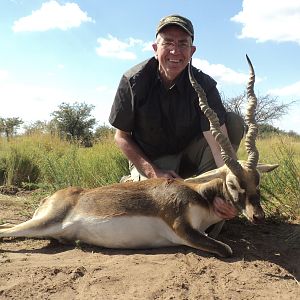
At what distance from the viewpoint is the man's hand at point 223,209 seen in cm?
471

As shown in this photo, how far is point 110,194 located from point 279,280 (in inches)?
80.3

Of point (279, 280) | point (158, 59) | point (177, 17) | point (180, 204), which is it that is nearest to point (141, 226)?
point (180, 204)

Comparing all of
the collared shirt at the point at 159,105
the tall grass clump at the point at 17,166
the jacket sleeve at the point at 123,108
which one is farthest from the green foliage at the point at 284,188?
the tall grass clump at the point at 17,166

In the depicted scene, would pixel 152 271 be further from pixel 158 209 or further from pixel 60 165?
pixel 60 165

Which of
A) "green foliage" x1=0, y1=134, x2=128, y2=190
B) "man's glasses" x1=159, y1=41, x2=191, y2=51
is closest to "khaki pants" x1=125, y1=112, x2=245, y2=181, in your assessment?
"man's glasses" x1=159, y1=41, x2=191, y2=51

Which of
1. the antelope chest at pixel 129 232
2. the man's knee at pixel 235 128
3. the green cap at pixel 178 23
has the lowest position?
the antelope chest at pixel 129 232

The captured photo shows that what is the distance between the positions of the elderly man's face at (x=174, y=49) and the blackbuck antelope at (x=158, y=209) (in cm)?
94

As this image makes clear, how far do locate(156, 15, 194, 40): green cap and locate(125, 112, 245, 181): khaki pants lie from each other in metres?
1.30

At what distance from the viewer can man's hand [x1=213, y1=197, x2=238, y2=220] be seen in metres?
4.71

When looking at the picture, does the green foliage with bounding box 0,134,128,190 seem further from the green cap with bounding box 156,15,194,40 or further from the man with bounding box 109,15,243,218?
the green cap with bounding box 156,15,194,40

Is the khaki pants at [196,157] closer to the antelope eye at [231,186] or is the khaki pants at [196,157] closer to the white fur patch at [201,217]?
the white fur patch at [201,217]

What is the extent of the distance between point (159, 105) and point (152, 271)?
8.54 feet

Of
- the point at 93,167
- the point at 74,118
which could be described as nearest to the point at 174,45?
the point at 93,167

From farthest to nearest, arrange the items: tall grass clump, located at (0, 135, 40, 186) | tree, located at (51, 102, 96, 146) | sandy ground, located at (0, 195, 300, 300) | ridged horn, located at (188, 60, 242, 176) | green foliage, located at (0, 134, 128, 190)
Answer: tree, located at (51, 102, 96, 146), tall grass clump, located at (0, 135, 40, 186), green foliage, located at (0, 134, 128, 190), ridged horn, located at (188, 60, 242, 176), sandy ground, located at (0, 195, 300, 300)
